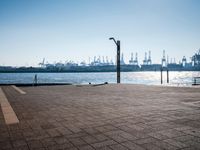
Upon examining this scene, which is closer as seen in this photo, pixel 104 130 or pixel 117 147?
pixel 117 147

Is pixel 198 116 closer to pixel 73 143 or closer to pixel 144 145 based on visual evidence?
pixel 144 145

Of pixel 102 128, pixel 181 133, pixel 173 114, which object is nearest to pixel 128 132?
pixel 102 128

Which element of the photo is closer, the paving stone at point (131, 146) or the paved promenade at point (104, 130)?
the paving stone at point (131, 146)

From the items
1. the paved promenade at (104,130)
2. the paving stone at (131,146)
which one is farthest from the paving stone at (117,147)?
the paving stone at (131,146)

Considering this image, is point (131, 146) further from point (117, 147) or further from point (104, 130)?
point (104, 130)

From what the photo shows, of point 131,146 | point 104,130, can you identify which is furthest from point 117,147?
point 104,130

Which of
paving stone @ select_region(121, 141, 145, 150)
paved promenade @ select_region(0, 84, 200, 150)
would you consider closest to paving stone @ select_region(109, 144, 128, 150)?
paved promenade @ select_region(0, 84, 200, 150)

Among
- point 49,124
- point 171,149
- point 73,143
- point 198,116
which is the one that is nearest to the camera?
point 171,149

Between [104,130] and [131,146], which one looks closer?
[131,146]

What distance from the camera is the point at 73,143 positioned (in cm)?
477

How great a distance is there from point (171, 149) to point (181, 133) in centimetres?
118

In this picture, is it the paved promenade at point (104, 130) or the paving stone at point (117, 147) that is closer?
the paving stone at point (117, 147)

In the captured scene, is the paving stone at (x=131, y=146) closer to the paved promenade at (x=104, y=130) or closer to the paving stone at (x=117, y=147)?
the paved promenade at (x=104, y=130)

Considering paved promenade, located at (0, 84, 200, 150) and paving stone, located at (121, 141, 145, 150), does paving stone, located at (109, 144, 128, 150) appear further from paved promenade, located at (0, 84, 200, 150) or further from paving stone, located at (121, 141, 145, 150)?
paving stone, located at (121, 141, 145, 150)
